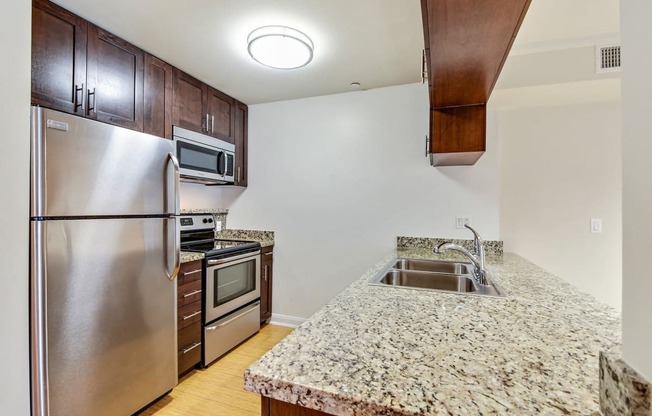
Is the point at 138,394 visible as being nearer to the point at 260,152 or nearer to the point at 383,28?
the point at 260,152

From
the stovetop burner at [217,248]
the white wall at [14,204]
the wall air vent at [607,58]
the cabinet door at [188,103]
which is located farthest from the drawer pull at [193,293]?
the wall air vent at [607,58]

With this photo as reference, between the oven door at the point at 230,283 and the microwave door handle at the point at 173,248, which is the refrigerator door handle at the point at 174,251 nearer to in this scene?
the microwave door handle at the point at 173,248

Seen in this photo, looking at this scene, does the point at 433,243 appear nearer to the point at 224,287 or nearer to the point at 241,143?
the point at 224,287

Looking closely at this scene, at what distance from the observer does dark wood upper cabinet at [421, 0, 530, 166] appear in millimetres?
894

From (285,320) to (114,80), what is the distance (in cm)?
253

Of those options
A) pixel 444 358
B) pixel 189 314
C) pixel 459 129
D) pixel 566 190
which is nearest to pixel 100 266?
pixel 189 314

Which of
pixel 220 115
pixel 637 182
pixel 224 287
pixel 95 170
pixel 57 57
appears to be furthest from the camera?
pixel 220 115

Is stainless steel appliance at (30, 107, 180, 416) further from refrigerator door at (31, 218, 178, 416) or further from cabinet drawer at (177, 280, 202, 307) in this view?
cabinet drawer at (177, 280, 202, 307)

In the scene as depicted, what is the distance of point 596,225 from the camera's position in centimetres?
237

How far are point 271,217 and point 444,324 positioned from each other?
2489 millimetres

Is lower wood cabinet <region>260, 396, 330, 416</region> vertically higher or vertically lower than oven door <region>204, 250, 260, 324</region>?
higher

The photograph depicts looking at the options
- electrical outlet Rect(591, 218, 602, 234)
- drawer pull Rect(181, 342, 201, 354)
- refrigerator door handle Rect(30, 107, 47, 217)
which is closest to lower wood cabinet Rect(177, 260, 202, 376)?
drawer pull Rect(181, 342, 201, 354)

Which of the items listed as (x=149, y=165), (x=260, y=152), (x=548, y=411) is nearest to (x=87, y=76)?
(x=149, y=165)

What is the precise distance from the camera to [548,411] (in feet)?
1.71
